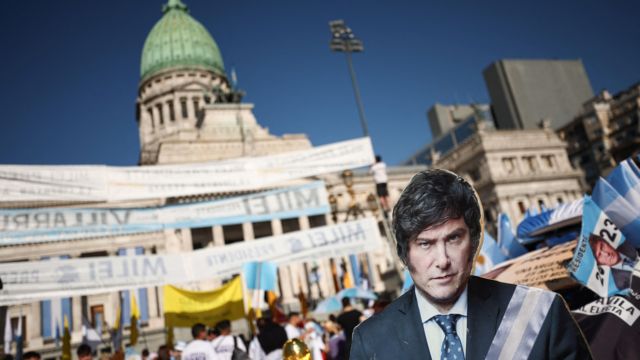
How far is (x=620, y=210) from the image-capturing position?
448 cm

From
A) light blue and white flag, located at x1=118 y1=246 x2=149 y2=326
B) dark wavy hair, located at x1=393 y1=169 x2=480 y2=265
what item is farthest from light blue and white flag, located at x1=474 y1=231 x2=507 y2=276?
light blue and white flag, located at x1=118 y1=246 x2=149 y2=326

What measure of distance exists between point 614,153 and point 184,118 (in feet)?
169

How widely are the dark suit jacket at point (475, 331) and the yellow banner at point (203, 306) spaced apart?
8.05 meters

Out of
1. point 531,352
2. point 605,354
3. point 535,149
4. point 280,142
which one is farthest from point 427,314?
point 535,149

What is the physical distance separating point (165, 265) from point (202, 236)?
34.8 m

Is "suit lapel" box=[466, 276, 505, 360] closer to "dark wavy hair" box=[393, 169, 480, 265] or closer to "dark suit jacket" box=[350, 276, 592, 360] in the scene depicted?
"dark suit jacket" box=[350, 276, 592, 360]

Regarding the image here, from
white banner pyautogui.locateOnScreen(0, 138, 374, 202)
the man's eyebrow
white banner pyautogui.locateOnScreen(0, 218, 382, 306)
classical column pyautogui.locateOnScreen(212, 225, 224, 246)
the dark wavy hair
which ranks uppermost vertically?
classical column pyautogui.locateOnScreen(212, 225, 224, 246)

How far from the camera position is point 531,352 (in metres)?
1.54

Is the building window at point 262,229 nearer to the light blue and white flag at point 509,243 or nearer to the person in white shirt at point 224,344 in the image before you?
the light blue and white flag at point 509,243

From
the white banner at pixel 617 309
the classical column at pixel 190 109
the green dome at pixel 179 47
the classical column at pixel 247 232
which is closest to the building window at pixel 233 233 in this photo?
the classical column at pixel 247 232

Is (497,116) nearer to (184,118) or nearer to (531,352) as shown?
(184,118)

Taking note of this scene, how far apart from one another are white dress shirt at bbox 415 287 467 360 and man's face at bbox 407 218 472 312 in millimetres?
25

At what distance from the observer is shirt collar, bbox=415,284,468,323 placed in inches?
66.7

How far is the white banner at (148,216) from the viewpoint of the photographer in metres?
6.42
